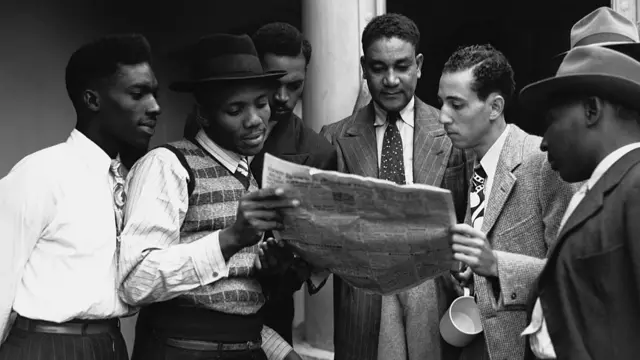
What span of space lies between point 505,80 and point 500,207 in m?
0.67

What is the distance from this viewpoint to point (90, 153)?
11.0 feet

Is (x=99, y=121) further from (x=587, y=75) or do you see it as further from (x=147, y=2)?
(x=147, y=2)

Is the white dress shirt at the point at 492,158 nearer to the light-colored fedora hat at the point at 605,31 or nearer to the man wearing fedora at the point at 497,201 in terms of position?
the man wearing fedora at the point at 497,201

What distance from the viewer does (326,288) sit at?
4949 mm

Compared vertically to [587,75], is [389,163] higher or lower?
lower

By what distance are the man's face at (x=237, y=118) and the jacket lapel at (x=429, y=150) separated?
37.8 inches

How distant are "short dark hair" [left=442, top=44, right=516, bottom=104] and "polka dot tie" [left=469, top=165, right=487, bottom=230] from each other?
31cm

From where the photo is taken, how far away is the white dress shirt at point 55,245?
314 cm

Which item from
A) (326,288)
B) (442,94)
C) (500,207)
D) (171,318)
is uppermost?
(442,94)

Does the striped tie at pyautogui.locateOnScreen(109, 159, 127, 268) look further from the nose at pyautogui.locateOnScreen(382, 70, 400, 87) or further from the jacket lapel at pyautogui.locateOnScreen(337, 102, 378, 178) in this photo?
the nose at pyautogui.locateOnScreen(382, 70, 400, 87)

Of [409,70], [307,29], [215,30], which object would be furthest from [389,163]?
[215,30]

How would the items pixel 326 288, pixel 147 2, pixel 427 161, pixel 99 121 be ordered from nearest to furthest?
pixel 99 121 → pixel 427 161 → pixel 326 288 → pixel 147 2

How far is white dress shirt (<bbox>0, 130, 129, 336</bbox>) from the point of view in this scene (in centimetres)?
314

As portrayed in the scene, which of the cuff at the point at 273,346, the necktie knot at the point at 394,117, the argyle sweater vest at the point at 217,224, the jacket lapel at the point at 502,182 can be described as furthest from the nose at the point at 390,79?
the cuff at the point at 273,346
